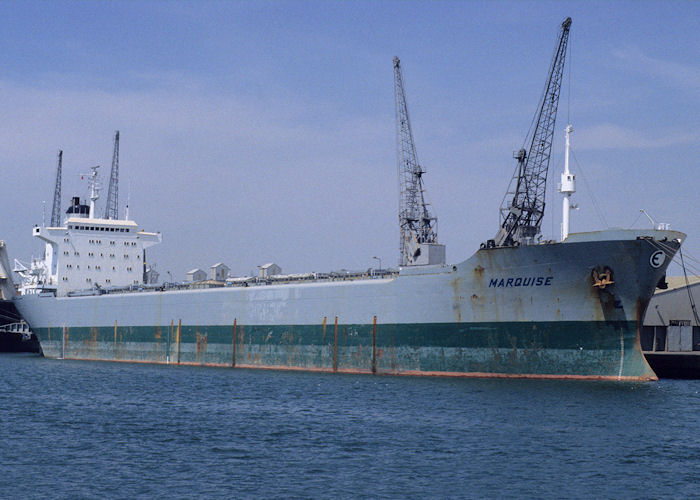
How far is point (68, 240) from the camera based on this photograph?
54.2 metres

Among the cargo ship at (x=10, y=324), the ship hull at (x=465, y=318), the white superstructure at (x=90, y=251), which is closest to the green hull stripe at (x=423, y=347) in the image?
the ship hull at (x=465, y=318)

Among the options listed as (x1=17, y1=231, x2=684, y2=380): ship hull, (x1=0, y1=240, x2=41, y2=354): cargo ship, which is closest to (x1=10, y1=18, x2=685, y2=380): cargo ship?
(x1=17, y1=231, x2=684, y2=380): ship hull

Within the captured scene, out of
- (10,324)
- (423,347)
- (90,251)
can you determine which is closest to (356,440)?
(423,347)

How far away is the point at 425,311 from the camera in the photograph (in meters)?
32.8

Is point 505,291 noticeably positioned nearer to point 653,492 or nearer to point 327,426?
point 327,426

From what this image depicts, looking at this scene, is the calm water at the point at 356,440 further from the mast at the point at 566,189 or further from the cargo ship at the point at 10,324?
the cargo ship at the point at 10,324

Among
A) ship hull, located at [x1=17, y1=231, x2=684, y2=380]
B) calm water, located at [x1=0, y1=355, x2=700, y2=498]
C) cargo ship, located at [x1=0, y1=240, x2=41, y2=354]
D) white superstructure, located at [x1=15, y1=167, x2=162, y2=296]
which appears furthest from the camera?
cargo ship, located at [x1=0, y1=240, x2=41, y2=354]

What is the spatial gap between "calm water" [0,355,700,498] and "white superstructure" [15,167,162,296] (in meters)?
24.4

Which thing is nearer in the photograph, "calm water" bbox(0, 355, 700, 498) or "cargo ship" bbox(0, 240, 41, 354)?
"calm water" bbox(0, 355, 700, 498)

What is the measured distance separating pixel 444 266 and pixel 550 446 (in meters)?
14.0

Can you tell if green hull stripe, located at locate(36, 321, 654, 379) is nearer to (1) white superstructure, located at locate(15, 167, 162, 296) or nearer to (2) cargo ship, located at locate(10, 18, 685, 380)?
(2) cargo ship, located at locate(10, 18, 685, 380)

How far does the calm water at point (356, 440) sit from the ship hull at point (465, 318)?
5.32 feet

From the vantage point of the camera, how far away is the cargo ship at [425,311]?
29188 millimetres

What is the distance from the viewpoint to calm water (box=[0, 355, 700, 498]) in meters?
16.0
